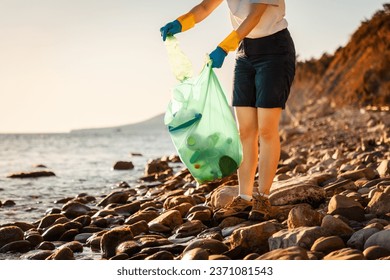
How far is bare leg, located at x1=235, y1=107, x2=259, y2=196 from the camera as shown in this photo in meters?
4.27

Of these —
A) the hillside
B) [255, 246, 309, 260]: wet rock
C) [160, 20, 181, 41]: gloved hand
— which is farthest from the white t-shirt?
the hillside

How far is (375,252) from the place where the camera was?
9.77 feet

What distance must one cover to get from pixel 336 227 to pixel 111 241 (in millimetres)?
1373

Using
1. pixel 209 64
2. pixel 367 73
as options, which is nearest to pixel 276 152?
pixel 209 64

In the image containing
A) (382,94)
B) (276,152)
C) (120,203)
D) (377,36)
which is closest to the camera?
(276,152)

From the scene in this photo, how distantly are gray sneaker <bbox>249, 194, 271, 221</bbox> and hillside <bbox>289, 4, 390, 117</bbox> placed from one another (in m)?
22.7

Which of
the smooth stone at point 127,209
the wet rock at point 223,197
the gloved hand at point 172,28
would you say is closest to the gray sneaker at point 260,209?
the wet rock at point 223,197

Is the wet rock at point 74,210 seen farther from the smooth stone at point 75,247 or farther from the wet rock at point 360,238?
the wet rock at point 360,238

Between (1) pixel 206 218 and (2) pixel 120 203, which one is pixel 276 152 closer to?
(1) pixel 206 218

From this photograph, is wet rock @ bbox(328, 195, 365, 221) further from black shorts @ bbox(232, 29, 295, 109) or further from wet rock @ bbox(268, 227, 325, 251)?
black shorts @ bbox(232, 29, 295, 109)

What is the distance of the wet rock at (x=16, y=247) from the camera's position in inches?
163
